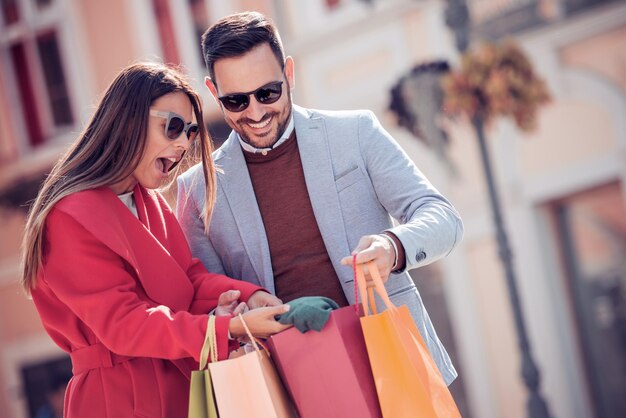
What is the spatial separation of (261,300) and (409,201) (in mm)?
479

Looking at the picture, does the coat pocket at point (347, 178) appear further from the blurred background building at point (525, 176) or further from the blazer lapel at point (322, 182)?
the blurred background building at point (525, 176)

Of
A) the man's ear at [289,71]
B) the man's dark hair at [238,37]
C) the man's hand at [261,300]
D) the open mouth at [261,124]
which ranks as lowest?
the man's hand at [261,300]

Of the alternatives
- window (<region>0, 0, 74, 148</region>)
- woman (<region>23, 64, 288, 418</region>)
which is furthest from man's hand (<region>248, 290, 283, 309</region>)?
window (<region>0, 0, 74, 148</region>)

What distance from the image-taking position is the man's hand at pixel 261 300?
2.79m

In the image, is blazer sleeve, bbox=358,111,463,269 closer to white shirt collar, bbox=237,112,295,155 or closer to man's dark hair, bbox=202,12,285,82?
white shirt collar, bbox=237,112,295,155

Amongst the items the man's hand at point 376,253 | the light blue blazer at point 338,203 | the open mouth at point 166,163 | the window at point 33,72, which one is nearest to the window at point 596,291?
the window at point 33,72

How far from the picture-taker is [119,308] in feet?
8.68

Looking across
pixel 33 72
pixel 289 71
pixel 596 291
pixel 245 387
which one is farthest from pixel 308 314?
pixel 33 72

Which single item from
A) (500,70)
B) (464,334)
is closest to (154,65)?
(500,70)

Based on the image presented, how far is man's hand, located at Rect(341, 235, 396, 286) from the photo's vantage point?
2557 mm

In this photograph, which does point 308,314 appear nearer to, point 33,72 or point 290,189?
point 290,189

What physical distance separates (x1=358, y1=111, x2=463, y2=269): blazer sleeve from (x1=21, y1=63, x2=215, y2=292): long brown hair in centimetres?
53

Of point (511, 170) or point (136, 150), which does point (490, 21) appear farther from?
point (136, 150)

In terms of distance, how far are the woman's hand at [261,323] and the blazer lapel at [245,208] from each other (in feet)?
1.09
